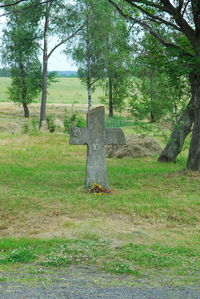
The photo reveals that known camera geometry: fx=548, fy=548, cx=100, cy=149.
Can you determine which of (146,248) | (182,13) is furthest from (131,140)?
(146,248)

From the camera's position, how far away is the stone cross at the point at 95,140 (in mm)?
13344

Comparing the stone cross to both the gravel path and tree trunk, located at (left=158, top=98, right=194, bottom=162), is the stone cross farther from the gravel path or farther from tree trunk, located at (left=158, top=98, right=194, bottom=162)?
the gravel path

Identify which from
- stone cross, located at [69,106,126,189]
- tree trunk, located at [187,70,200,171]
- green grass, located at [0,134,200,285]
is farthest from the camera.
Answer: tree trunk, located at [187,70,200,171]

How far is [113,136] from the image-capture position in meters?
13.7

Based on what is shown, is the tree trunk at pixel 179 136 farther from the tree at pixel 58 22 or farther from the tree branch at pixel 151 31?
the tree at pixel 58 22

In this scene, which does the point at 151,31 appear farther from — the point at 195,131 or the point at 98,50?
the point at 98,50

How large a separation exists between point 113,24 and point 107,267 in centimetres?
4940

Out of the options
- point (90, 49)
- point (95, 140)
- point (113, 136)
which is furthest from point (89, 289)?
point (90, 49)

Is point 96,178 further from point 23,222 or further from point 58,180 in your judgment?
point 23,222

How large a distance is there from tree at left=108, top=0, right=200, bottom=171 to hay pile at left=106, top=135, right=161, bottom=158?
5.38 meters

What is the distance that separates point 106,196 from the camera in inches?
513

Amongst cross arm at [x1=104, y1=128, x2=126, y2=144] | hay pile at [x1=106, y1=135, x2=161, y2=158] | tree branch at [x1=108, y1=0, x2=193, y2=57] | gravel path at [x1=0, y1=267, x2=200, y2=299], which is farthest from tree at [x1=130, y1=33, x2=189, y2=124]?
gravel path at [x1=0, y1=267, x2=200, y2=299]

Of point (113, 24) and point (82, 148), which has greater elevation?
point (113, 24)

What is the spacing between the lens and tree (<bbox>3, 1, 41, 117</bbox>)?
39.3 metres
